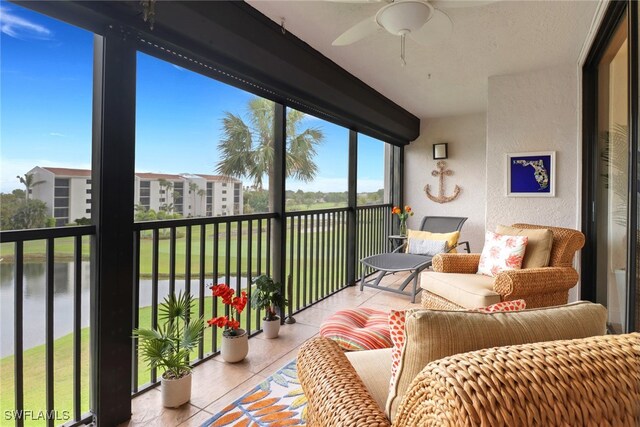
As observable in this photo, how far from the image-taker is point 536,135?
3535mm

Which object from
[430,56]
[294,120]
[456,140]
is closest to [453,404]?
[294,120]

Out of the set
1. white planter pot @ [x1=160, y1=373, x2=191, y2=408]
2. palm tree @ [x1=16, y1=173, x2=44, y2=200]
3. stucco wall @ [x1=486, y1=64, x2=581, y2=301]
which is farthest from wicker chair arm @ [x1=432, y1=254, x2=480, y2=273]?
palm tree @ [x1=16, y1=173, x2=44, y2=200]

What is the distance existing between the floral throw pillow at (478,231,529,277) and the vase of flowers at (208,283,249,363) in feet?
6.79

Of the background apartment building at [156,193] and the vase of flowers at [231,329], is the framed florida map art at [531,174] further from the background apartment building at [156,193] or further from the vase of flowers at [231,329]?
the vase of flowers at [231,329]

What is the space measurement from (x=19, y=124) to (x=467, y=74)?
378 centimetres

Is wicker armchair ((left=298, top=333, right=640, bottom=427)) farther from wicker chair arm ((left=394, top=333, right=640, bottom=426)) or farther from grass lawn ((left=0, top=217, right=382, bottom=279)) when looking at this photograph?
grass lawn ((left=0, top=217, right=382, bottom=279))

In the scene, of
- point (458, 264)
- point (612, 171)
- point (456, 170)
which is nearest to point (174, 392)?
point (458, 264)

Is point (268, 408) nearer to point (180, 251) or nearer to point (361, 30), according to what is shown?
point (180, 251)

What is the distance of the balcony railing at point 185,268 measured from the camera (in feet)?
5.24

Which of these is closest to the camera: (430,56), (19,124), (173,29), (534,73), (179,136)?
(19,124)

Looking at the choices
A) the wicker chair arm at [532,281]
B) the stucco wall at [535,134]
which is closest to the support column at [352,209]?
the stucco wall at [535,134]

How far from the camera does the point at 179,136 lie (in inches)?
86.7

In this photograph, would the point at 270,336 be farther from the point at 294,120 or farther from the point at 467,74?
the point at 467,74

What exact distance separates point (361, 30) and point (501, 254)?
2.12m
